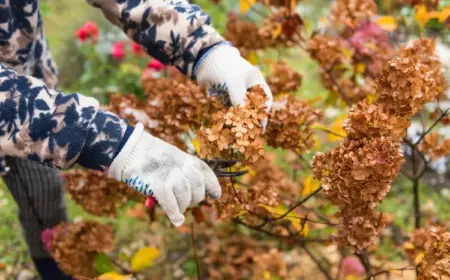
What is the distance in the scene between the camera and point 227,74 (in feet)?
4.00

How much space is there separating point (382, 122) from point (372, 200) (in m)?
0.16

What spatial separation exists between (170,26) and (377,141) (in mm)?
659

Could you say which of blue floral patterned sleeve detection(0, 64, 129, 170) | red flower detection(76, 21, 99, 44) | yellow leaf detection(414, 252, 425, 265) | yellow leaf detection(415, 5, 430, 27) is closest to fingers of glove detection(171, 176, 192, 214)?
blue floral patterned sleeve detection(0, 64, 129, 170)

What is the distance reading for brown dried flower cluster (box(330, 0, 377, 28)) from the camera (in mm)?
1535

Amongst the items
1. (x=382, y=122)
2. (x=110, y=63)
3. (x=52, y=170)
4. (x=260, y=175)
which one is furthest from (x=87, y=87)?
(x=382, y=122)

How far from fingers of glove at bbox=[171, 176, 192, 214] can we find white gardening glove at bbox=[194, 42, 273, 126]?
303mm

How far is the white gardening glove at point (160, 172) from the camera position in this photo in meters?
1.00

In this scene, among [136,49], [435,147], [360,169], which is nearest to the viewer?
[360,169]

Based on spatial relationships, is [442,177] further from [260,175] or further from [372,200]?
[372,200]

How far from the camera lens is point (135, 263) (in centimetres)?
158

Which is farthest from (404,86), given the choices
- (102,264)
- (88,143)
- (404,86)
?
(102,264)

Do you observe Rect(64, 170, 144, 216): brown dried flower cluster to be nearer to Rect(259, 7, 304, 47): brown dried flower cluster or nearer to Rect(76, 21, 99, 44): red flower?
Rect(259, 7, 304, 47): brown dried flower cluster

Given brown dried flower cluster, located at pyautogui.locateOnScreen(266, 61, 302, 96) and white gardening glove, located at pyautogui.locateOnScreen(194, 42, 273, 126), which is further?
brown dried flower cluster, located at pyautogui.locateOnScreen(266, 61, 302, 96)

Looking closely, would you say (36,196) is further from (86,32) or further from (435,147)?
(86,32)
